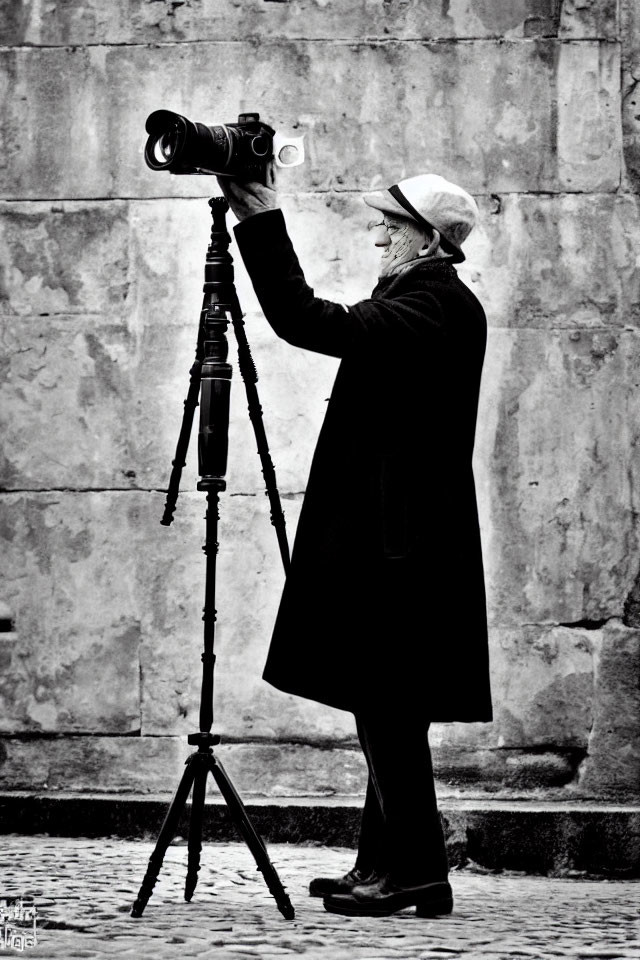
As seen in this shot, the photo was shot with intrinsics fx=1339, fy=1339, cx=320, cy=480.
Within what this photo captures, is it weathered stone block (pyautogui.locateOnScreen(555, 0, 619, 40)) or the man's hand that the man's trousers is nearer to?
the man's hand

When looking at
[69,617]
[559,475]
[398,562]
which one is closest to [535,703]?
[559,475]

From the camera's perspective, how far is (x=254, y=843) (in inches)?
127

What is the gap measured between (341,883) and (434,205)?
1761mm

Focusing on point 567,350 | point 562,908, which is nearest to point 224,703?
point 562,908

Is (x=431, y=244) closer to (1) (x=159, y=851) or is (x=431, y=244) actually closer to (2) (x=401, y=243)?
(2) (x=401, y=243)

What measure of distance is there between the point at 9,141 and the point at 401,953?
117 inches

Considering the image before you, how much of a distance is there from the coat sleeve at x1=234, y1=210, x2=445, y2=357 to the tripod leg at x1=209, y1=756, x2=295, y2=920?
1.07 metres

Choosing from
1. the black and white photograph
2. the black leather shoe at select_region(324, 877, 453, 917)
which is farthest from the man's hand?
the black leather shoe at select_region(324, 877, 453, 917)

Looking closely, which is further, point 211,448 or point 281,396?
point 281,396

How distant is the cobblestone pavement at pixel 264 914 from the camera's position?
118 inches

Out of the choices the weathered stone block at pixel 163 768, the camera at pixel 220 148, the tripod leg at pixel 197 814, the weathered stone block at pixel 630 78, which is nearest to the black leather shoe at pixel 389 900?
the tripod leg at pixel 197 814

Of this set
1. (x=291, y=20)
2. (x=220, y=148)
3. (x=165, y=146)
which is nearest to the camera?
(x=220, y=148)

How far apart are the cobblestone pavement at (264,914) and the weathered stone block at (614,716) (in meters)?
0.39

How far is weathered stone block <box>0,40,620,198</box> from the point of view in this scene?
14.7ft
